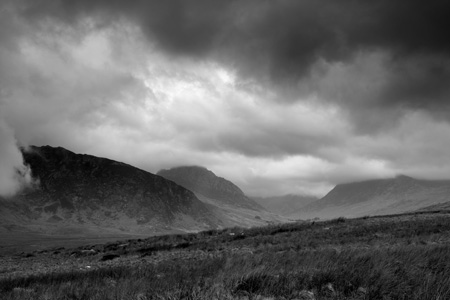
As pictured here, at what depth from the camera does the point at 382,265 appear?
7664 mm

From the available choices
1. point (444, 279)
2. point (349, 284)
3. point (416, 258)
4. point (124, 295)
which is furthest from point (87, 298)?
point (416, 258)

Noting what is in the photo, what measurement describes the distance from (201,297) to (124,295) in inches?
50.1

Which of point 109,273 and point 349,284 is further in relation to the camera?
point 109,273

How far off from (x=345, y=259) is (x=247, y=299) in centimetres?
376

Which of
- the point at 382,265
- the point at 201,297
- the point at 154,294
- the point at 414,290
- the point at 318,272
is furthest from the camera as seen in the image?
the point at 382,265

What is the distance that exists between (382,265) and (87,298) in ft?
19.0

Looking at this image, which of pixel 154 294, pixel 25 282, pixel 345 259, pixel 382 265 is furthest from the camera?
pixel 25 282

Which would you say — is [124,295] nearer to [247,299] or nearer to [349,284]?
[247,299]

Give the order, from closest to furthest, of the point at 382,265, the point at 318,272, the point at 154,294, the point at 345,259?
the point at 154,294, the point at 318,272, the point at 382,265, the point at 345,259

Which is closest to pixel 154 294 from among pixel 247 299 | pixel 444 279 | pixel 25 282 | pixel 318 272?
pixel 247 299

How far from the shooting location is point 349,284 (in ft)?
22.2

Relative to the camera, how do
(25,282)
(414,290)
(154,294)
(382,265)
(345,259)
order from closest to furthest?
(154,294)
(414,290)
(382,265)
(345,259)
(25,282)

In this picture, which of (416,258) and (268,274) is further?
(416,258)

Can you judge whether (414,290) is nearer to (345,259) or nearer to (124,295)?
(345,259)
